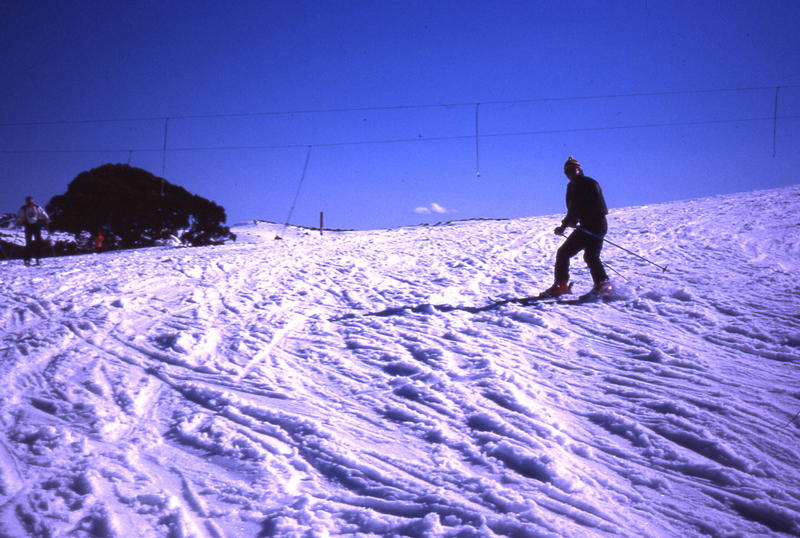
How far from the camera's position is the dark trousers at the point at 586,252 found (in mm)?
5238

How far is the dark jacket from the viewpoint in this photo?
5277mm

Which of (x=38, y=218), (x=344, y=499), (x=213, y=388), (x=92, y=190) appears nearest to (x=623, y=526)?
(x=344, y=499)

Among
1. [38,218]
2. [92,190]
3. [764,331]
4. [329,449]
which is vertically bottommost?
[329,449]

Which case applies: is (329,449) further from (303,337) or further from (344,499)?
(303,337)

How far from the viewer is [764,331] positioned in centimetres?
400

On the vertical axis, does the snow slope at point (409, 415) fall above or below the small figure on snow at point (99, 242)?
below

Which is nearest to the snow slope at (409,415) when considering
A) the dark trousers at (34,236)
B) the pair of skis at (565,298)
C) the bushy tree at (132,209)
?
the pair of skis at (565,298)

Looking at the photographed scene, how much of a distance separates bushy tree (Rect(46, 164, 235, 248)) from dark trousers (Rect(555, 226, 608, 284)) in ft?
72.9

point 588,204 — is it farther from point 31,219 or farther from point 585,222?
point 31,219

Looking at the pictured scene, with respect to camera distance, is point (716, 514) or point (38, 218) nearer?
point (716, 514)

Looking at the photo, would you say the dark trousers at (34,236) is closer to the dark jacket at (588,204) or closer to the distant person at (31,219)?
the distant person at (31,219)

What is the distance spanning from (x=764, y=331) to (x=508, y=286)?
3.18m

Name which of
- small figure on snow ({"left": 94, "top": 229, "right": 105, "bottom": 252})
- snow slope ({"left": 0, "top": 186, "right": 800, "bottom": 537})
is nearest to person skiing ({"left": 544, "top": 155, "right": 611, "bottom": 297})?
snow slope ({"left": 0, "top": 186, "right": 800, "bottom": 537})

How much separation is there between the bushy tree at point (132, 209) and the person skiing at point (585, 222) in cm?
2223
